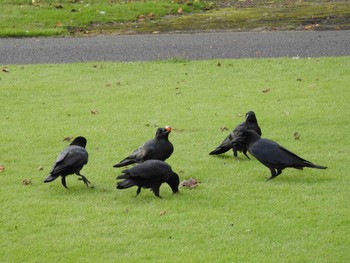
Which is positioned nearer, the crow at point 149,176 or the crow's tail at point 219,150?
the crow at point 149,176

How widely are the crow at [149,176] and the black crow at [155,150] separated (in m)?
0.62

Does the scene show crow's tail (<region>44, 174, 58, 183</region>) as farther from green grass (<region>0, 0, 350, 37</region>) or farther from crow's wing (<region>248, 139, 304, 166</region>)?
green grass (<region>0, 0, 350, 37</region>)

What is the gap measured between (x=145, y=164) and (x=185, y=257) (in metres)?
1.67

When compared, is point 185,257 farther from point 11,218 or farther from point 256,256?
point 11,218

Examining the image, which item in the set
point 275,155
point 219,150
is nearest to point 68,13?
point 219,150

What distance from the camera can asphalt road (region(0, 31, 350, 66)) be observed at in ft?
49.5

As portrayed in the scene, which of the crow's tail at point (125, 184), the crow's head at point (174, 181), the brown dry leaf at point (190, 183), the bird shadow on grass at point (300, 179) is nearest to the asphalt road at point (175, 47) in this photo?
the bird shadow on grass at point (300, 179)

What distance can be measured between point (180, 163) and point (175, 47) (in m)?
7.27

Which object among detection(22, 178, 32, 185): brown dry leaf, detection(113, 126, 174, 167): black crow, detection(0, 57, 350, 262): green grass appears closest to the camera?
detection(0, 57, 350, 262): green grass

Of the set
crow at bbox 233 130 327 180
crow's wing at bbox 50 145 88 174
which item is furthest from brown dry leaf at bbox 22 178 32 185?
crow at bbox 233 130 327 180

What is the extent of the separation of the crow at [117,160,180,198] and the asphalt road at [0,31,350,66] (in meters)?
7.55

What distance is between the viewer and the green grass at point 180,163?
6430 mm

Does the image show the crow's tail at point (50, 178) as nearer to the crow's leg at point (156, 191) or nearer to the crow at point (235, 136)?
the crow's leg at point (156, 191)

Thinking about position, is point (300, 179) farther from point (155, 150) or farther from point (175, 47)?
point (175, 47)
